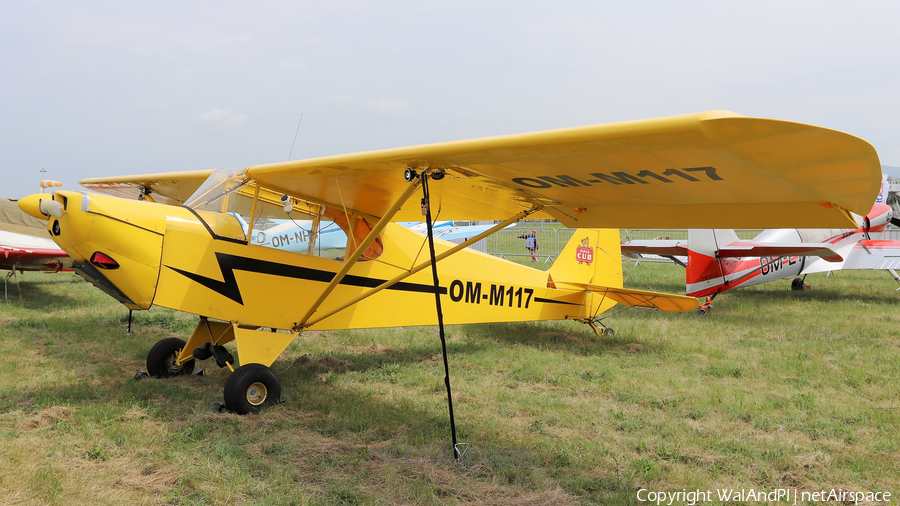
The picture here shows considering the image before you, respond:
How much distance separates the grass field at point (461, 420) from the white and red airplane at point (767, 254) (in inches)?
113

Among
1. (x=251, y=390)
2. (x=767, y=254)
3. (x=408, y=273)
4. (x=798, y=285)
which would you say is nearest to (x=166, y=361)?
(x=251, y=390)

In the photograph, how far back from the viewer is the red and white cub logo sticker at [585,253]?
8.20 meters

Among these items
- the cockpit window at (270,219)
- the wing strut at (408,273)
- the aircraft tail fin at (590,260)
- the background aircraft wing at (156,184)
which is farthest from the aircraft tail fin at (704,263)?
the background aircraft wing at (156,184)

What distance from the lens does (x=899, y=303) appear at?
36.7ft

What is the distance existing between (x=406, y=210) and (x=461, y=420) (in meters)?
2.38

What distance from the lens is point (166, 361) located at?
218 inches

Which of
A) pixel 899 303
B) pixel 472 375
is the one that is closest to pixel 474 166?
pixel 472 375

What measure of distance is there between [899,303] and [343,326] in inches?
482

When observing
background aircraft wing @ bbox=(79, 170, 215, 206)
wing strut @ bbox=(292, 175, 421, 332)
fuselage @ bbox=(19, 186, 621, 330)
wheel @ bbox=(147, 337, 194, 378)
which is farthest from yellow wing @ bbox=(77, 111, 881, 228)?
background aircraft wing @ bbox=(79, 170, 215, 206)

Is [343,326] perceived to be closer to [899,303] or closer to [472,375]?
[472,375]

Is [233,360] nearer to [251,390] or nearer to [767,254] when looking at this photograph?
[251,390]

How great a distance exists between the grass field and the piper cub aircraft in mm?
684

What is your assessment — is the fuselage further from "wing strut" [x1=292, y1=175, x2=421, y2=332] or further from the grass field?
the grass field

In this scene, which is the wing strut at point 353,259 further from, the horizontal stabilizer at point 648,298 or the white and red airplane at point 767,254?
the white and red airplane at point 767,254
